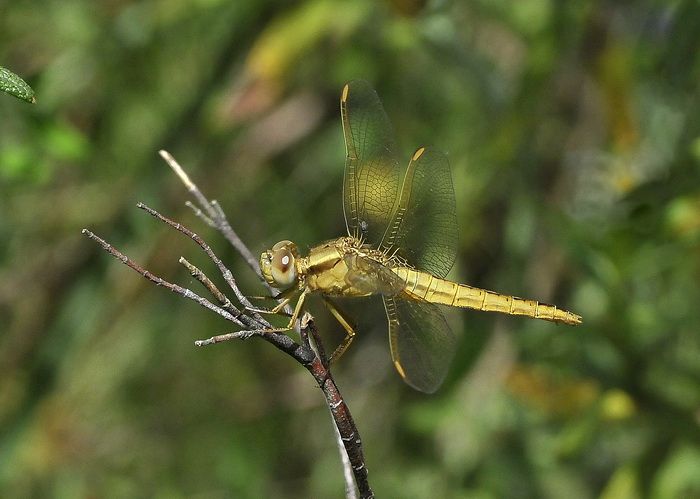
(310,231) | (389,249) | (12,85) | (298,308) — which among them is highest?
(310,231)

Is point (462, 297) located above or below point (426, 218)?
below

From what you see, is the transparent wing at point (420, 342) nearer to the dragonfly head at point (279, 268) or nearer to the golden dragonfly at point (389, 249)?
the golden dragonfly at point (389, 249)

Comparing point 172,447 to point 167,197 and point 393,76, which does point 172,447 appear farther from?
point 393,76

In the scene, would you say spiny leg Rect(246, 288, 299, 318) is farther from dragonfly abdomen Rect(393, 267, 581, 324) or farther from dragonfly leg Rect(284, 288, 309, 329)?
dragonfly abdomen Rect(393, 267, 581, 324)

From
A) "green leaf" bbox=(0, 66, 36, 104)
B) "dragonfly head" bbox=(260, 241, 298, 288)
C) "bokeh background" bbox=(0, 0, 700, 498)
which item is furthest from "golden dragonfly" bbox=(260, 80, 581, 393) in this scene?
"green leaf" bbox=(0, 66, 36, 104)

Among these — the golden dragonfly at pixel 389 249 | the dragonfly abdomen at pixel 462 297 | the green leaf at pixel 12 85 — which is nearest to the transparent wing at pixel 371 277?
the golden dragonfly at pixel 389 249

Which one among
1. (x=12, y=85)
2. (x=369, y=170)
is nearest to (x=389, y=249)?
(x=369, y=170)

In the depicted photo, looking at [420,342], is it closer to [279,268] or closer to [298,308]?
[298,308]
